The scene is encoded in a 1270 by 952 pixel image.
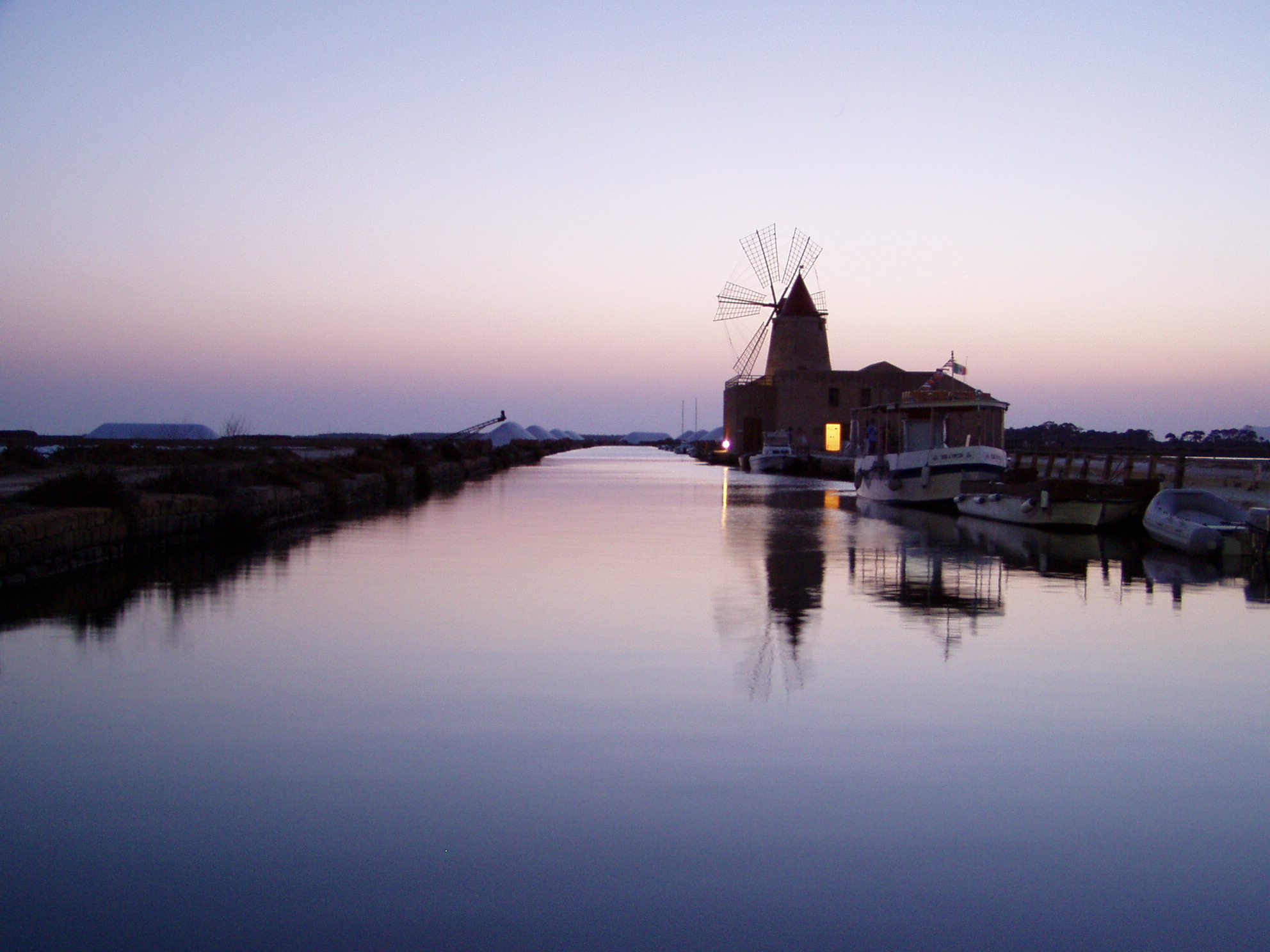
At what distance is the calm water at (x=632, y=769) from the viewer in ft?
10.0

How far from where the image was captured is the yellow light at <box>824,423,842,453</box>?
152 ft

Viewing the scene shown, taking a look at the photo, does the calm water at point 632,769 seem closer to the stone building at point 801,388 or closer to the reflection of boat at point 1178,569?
the reflection of boat at point 1178,569

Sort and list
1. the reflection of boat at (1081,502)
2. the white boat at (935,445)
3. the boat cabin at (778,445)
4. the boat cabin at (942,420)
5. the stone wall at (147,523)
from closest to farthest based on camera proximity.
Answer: the stone wall at (147,523)
the reflection of boat at (1081,502)
the white boat at (935,445)
the boat cabin at (942,420)
the boat cabin at (778,445)

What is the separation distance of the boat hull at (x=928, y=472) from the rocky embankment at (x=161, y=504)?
9130 millimetres

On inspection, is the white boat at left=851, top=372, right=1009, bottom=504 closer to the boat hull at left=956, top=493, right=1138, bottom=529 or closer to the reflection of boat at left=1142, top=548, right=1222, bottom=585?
the boat hull at left=956, top=493, right=1138, bottom=529

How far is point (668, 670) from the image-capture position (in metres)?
6.19

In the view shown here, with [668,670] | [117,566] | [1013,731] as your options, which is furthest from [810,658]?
[117,566]

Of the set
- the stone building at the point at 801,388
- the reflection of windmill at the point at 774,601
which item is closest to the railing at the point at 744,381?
the stone building at the point at 801,388

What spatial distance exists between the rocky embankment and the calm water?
0.72m

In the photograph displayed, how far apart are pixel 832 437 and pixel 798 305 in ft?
23.4

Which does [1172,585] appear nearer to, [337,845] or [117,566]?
[337,845]

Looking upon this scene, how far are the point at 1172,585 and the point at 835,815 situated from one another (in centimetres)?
729

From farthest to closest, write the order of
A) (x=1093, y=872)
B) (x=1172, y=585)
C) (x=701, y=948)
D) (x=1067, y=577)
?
1. (x=1067, y=577)
2. (x=1172, y=585)
3. (x=1093, y=872)
4. (x=701, y=948)

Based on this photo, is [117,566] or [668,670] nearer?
[668,670]
